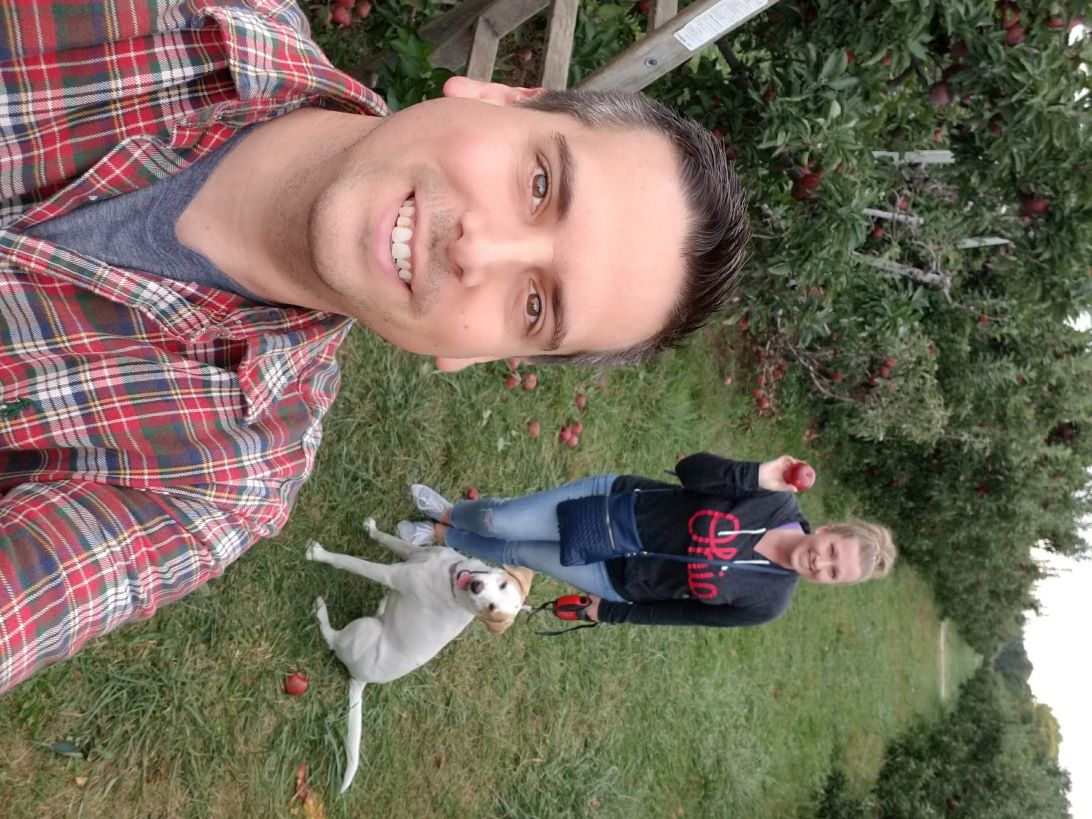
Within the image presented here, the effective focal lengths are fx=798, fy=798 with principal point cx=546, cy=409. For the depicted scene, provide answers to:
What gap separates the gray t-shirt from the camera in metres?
1.81

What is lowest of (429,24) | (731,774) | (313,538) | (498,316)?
(731,774)

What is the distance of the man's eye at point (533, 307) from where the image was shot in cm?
190

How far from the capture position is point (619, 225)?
1889 mm

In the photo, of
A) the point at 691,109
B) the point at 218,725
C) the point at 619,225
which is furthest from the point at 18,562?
the point at 691,109

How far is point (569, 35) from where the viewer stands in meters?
3.30

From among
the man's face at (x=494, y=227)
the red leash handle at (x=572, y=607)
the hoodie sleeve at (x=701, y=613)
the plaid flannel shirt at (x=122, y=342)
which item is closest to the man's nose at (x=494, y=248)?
the man's face at (x=494, y=227)

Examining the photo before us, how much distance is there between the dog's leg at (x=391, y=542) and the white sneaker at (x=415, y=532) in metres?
0.08

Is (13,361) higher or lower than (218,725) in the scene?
higher

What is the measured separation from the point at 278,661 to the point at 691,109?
10.6 feet

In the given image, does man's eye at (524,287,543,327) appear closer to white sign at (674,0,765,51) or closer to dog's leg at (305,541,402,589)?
white sign at (674,0,765,51)

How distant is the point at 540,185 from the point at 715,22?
152cm

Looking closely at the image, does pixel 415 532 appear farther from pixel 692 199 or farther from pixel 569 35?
pixel 692 199

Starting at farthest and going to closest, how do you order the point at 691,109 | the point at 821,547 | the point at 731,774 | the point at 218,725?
the point at 731,774, the point at 821,547, the point at 691,109, the point at 218,725

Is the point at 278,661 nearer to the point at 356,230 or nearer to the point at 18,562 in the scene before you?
the point at 18,562
